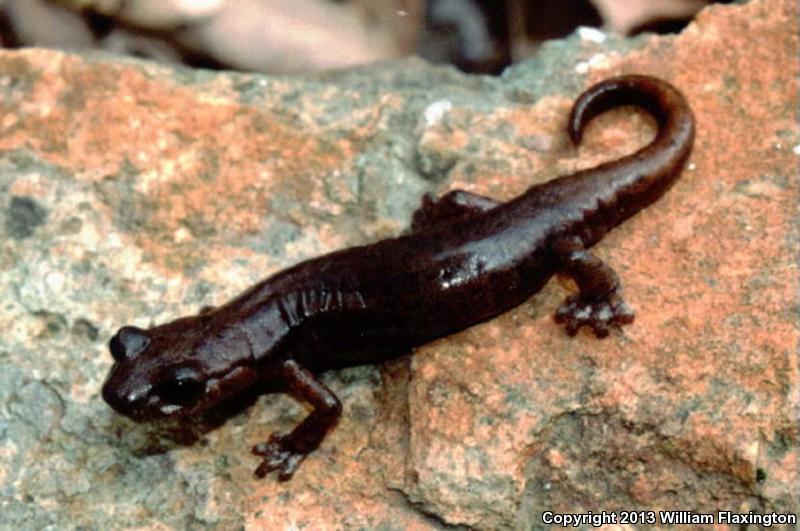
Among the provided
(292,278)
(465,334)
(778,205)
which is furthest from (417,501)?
(778,205)

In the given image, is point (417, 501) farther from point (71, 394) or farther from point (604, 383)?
point (71, 394)

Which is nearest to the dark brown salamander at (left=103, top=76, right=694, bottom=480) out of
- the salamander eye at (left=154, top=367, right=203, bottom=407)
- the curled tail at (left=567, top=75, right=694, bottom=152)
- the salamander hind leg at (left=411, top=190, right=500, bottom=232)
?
the salamander eye at (left=154, top=367, right=203, bottom=407)

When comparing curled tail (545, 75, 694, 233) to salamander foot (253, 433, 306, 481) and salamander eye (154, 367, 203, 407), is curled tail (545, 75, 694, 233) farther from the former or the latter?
salamander eye (154, 367, 203, 407)

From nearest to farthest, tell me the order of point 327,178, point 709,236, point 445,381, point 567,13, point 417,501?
point 417,501
point 445,381
point 709,236
point 327,178
point 567,13

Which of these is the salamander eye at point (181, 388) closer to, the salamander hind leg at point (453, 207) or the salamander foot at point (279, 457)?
the salamander foot at point (279, 457)

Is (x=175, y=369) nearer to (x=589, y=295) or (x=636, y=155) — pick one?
(x=589, y=295)
